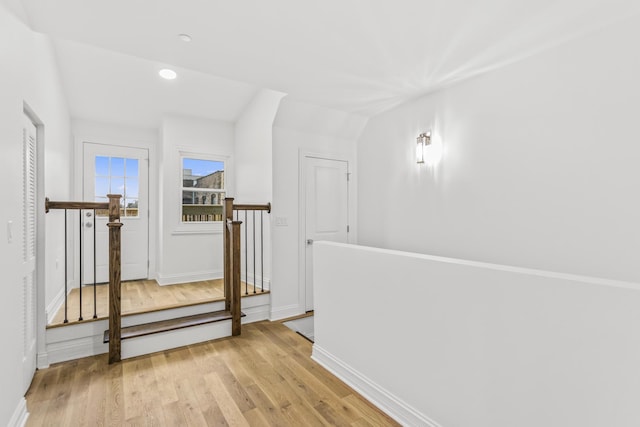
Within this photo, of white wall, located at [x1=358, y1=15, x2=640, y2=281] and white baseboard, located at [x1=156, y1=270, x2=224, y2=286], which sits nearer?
white wall, located at [x1=358, y1=15, x2=640, y2=281]

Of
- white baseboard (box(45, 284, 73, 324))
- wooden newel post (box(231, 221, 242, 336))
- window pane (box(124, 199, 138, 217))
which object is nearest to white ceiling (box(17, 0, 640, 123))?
wooden newel post (box(231, 221, 242, 336))

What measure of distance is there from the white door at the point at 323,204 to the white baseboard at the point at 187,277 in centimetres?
171

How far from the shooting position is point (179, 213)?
4562 millimetres

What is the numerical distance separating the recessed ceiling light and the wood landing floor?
262 cm

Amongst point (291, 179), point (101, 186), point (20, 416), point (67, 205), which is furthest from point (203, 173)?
point (20, 416)

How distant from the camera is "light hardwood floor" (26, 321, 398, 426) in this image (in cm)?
199

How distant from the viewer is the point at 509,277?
4.68ft

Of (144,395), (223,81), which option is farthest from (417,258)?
(223,81)

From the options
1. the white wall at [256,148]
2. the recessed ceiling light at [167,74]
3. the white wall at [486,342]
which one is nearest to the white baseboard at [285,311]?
the white wall at [256,148]

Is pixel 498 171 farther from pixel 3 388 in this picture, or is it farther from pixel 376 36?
pixel 3 388

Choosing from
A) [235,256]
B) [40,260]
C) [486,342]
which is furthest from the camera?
[235,256]

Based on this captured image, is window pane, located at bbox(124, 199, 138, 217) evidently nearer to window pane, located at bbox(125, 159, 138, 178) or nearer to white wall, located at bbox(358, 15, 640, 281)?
window pane, located at bbox(125, 159, 138, 178)

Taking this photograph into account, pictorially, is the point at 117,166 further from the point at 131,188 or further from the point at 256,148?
the point at 256,148

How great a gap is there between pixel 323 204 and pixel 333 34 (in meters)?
2.22
